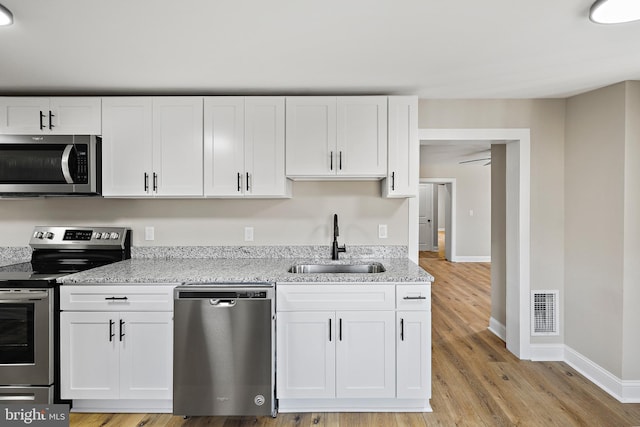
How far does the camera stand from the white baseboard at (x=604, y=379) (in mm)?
2588

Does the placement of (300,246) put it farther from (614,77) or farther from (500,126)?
(614,77)

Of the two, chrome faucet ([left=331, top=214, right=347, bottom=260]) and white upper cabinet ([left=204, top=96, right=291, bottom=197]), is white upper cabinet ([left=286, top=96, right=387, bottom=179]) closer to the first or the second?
white upper cabinet ([left=204, top=96, right=291, bottom=197])

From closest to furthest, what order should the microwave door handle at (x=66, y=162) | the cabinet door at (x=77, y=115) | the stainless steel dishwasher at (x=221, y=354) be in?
the stainless steel dishwasher at (x=221, y=354), the microwave door handle at (x=66, y=162), the cabinet door at (x=77, y=115)

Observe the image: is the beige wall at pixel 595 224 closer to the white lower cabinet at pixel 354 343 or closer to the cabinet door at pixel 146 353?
the white lower cabinet at pixel 354 343

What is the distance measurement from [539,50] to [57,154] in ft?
11.1

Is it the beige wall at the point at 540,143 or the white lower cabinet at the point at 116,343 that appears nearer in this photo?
the white lower cabinet at the point at 116,343

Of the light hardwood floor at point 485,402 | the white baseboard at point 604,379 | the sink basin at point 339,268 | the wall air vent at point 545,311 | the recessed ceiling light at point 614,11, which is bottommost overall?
the light hardwood floor at point 485,402

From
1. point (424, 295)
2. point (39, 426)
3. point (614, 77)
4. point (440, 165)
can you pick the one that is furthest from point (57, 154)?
point (440, 165)

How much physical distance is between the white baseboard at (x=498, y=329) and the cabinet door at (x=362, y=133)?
2226mm

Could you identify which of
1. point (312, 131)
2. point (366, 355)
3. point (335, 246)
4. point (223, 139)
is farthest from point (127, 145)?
point (366, 355)

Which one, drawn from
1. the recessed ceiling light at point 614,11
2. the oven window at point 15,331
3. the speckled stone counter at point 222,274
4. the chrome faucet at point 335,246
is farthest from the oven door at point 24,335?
the recessed ceiling light at point 614,11

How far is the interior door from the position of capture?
1054cm

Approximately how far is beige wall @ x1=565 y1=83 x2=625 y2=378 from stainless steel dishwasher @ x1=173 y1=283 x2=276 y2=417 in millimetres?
2552

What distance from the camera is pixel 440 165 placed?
28.3 feet
